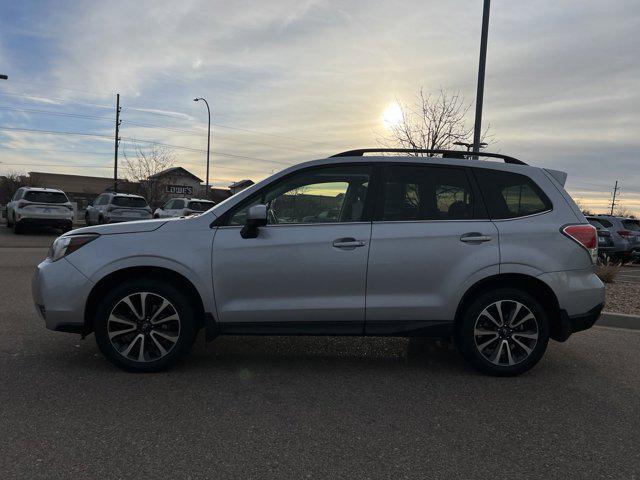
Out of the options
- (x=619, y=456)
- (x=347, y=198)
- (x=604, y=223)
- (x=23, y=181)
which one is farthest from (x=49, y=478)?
(x=23, y=181)

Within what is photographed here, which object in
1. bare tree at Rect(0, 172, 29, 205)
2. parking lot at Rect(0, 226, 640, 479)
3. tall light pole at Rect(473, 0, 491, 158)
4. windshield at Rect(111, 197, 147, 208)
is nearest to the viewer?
parking lot at Rect(0, 226, 640, 479)

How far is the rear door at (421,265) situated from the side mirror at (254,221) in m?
0.90

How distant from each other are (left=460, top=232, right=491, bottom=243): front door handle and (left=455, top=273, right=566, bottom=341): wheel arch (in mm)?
313

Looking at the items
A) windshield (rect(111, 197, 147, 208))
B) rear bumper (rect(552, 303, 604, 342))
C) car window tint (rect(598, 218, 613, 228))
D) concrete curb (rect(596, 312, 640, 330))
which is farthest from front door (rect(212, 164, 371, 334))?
windshield (rect(111, 197, 147, 208))

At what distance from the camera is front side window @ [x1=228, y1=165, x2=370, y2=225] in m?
4.25

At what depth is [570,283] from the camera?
4227 mm

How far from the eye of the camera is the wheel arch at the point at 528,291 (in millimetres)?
4250

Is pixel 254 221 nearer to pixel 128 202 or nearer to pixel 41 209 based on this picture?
pixel 41 209

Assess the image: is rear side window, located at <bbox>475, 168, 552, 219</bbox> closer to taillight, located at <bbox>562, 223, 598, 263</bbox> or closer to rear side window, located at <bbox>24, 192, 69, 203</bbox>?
taillight, located at <bbox>562, 223, 598, 263</bbox>

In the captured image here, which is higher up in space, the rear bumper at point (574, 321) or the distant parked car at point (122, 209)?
the distant parked car at point (122, 209)

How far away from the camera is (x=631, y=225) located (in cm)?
1686

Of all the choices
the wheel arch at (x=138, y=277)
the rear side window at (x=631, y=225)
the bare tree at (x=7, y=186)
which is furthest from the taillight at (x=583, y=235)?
the bare tree at (x=7, y=186)

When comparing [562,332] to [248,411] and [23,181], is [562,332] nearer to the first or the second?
[248,411]

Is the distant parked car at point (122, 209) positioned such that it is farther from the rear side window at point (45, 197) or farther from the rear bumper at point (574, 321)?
the rear bumper at point (574, 321)
